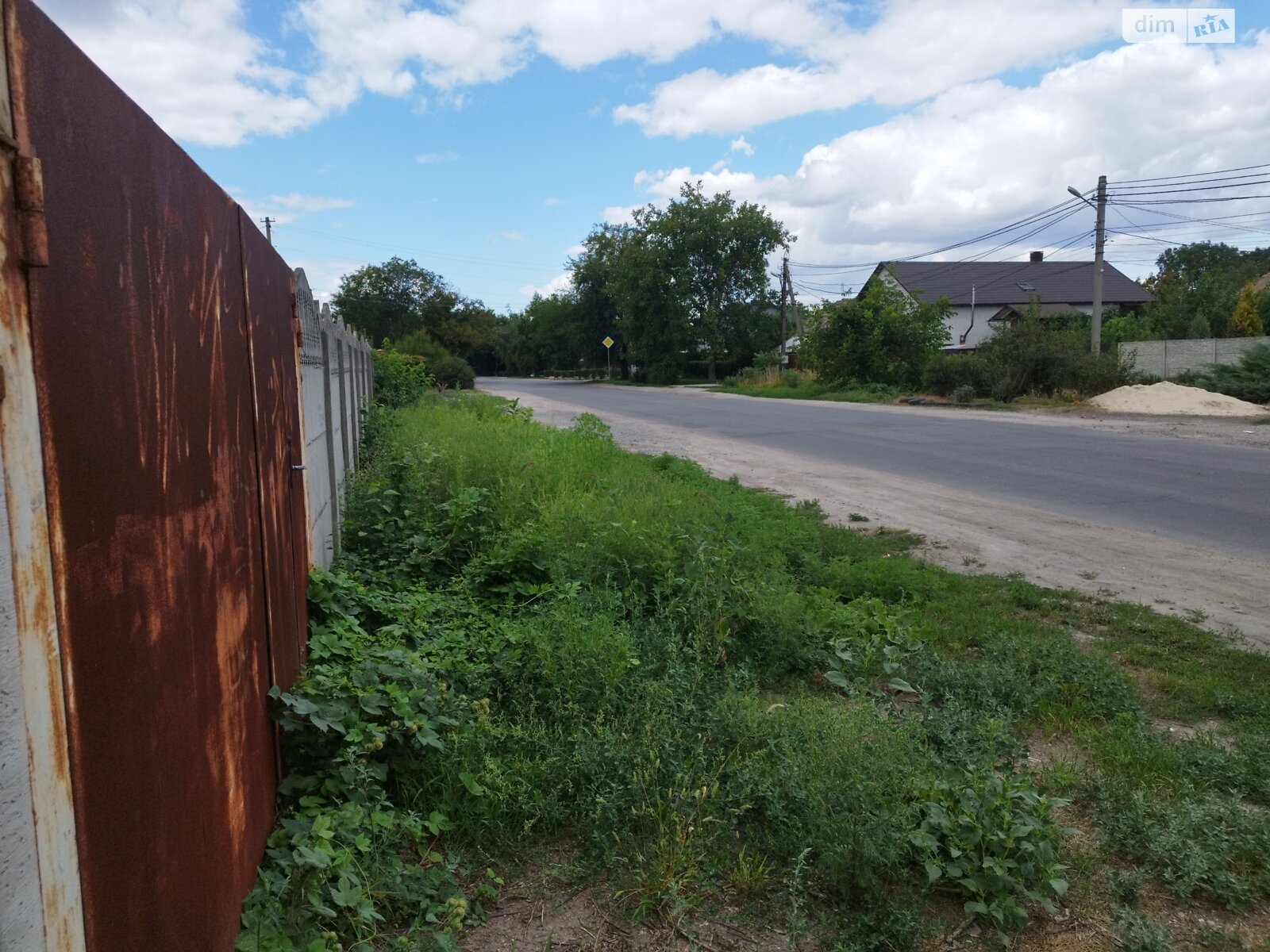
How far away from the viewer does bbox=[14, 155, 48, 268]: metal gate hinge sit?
125 centimetres

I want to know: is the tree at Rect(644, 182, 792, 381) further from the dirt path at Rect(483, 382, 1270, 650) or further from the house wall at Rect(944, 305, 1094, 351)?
the dirt path at Rect(483, 382, 1270, 650)

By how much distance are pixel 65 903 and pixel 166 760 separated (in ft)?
1.47

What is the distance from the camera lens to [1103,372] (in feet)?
78.5

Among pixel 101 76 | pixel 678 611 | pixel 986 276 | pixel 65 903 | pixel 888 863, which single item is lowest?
pixel 888 863

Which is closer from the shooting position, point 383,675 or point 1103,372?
point 383,675

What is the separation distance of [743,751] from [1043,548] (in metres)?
4.75

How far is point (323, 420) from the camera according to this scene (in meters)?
5.54

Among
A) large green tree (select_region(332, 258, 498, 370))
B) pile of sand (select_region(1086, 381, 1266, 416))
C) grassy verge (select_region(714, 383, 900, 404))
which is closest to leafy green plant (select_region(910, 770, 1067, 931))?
pile of sand (select_region(1086, 381, 1266, 416))

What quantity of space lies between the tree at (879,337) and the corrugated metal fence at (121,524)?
3164 centimetres

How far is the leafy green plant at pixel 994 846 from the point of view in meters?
2.71

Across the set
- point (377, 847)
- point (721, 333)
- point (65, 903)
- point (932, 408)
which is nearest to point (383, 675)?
point (377, 847)

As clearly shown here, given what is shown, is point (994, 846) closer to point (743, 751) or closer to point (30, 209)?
point (743, 751)

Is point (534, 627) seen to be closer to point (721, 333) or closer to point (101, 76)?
point (101, 76)

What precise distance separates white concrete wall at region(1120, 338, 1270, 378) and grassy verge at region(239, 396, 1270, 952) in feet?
78.6
